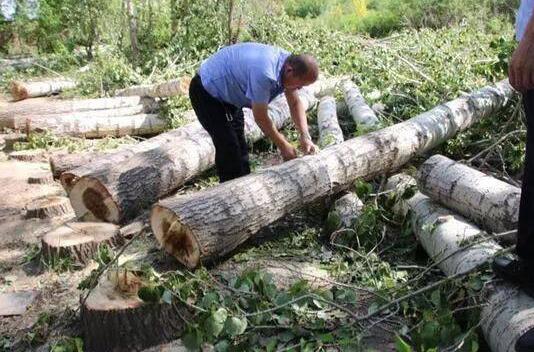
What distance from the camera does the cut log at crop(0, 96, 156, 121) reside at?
7.79 metres

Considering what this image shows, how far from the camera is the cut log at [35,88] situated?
10508mm

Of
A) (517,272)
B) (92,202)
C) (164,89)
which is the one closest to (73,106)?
(164,89)

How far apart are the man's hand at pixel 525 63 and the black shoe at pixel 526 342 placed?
0.92 meters

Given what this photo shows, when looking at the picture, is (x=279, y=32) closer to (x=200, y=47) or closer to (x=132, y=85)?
(x=200, y=47)

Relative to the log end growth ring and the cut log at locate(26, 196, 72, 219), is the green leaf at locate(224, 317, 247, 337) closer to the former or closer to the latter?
the log end growth ring

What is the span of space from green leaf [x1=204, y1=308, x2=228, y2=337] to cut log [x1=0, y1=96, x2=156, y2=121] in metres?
5.97

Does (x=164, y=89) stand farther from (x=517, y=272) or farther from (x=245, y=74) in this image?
(x=517, y=272)

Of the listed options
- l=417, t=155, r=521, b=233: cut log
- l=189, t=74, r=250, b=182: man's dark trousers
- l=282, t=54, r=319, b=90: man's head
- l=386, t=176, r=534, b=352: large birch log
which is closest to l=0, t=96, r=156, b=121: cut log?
l=189, t=74, r=250, b=182: man's dark trousers

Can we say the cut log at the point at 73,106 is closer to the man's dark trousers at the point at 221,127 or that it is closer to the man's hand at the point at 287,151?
the man's dark trousers at the point at 221,127

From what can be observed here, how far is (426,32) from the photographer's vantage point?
11.5 m

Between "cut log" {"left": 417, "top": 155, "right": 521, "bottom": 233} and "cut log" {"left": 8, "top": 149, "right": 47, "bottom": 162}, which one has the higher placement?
"cut log" {"left": 417, "top": 155, "right": 521, "bottom": 233}

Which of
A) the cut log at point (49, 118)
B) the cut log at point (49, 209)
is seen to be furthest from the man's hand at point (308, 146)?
the cut log at point (49, 118)

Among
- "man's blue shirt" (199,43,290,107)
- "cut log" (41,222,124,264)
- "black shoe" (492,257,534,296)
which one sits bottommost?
"cut log" (41,222,124,264)

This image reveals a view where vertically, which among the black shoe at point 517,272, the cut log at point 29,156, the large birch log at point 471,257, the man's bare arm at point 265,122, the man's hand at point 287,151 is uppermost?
the man's bare arm at point 265,122
